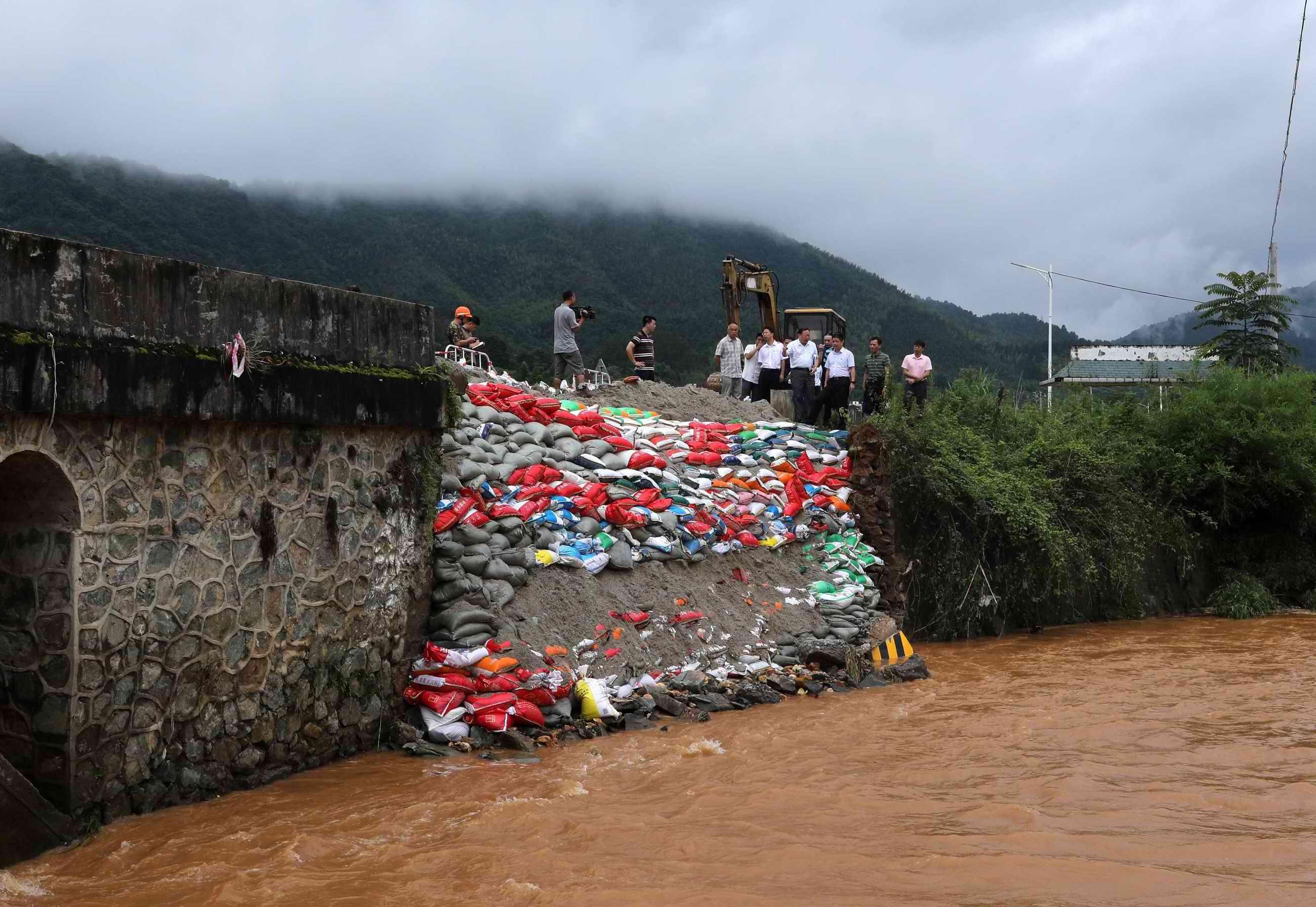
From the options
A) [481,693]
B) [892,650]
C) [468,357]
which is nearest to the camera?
[481,693]

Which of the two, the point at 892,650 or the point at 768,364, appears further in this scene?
the point at 768,364

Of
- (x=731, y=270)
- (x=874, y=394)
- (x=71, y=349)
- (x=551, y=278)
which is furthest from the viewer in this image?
(x=551, y=278)

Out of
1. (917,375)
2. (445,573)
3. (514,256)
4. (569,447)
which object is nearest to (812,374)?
(917,375)

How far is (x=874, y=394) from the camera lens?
16.2 m

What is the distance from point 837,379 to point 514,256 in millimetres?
58900

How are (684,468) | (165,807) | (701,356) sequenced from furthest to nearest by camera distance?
(701,356) → (684,468) → (165,807)

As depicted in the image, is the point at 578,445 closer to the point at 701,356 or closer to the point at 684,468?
the point at 684,468

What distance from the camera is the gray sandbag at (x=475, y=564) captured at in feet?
27.2

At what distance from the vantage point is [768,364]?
16359mm

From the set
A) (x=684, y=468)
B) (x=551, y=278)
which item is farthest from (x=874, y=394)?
(x=551, y=278)

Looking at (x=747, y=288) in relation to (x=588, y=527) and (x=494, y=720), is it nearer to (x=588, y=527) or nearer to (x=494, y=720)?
(x=588, y=527)

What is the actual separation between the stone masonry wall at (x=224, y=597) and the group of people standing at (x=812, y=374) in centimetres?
841

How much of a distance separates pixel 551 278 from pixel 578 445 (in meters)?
60.4

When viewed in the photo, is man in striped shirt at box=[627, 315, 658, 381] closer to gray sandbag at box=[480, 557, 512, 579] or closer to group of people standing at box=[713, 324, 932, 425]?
group of people standing at box=[713, 324, 932, 425]
